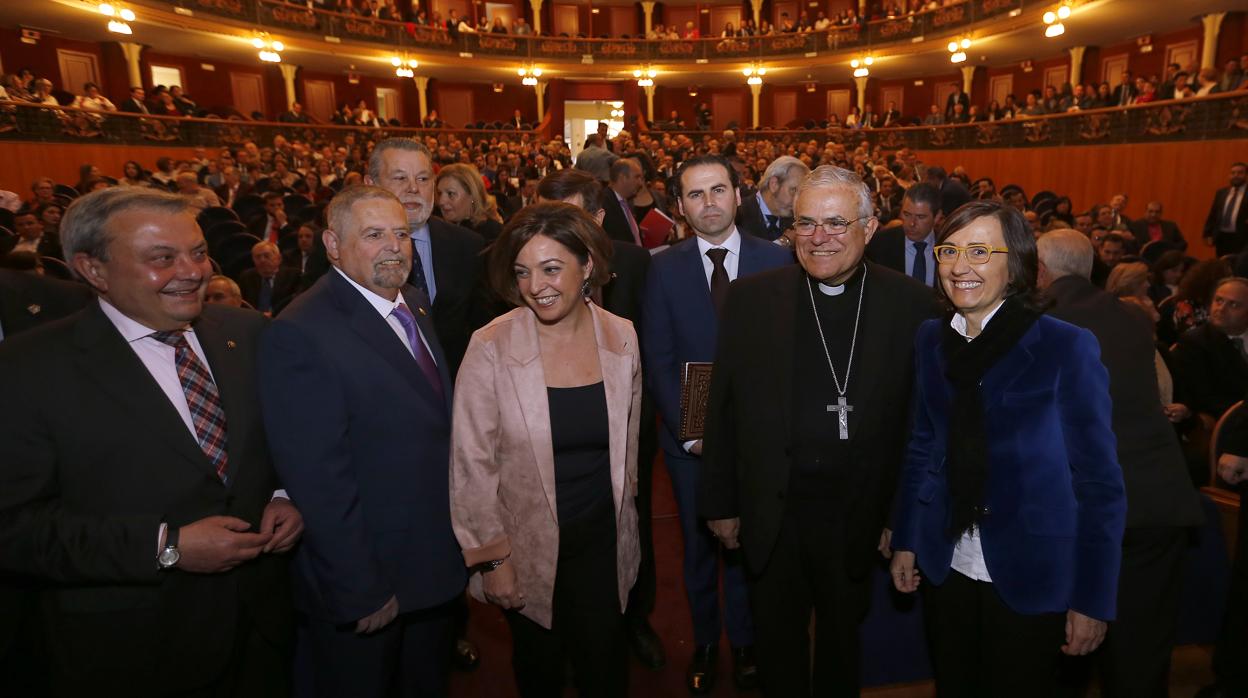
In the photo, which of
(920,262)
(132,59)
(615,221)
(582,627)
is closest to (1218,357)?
(920,262)

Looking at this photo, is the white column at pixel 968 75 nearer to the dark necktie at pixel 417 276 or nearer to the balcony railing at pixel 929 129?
the balcony railing at pixel 929 129

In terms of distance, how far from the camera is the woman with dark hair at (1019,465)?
Result: 5.97 ft

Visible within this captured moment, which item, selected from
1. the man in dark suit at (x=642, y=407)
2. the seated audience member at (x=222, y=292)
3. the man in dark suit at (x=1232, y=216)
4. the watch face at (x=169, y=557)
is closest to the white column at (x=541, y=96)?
the man in dark suit at (x=1232, y=216)

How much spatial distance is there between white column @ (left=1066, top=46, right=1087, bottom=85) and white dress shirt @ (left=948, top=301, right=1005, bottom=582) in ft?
76.7

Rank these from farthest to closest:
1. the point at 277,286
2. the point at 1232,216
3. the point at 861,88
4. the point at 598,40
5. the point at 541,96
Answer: the point at 541,96 → the point at 598,40 → the point at 861,88 → the point at 1232,216 → the point at 277,286

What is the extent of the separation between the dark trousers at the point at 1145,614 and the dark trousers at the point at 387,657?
2.36 metres

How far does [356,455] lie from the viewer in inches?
80.4

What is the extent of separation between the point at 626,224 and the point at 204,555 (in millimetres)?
3189

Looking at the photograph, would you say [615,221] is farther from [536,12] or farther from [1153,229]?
[536,12]

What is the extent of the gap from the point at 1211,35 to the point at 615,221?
1920 centimetres

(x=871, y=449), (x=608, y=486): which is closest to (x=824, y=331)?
(x=871, y=449)

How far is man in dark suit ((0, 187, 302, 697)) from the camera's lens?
167cm

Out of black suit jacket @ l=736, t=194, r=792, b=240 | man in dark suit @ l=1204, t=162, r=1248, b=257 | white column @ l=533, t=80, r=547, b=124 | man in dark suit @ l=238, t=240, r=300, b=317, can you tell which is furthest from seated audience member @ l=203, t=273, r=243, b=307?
white column @ l=533, t=80, r=547, b=124

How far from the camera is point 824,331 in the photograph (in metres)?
2.26
